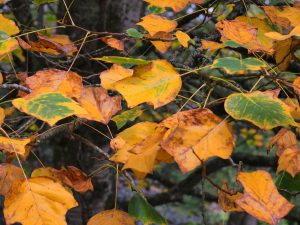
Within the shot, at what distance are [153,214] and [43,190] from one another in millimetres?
213

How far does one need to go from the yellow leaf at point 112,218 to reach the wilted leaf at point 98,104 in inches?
6.4

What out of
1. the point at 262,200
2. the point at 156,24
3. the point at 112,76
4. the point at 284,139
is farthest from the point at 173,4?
the point at 262,200

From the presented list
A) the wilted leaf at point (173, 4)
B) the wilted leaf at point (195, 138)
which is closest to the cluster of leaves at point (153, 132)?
the wilted leaf at point (195, 138)

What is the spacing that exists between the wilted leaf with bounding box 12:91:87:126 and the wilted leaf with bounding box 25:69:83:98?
0.07 m

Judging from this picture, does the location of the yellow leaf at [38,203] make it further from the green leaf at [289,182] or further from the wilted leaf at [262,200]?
the green leaf at [289,182]

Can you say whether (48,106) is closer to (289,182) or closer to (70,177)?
(70,177)

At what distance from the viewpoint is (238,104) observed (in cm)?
57

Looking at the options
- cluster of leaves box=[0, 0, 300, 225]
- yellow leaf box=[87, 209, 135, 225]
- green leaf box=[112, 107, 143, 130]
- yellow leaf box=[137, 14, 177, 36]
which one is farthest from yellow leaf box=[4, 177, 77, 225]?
yellow leaf box=[137, 14, 177, 36]

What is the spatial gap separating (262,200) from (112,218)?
0.28m

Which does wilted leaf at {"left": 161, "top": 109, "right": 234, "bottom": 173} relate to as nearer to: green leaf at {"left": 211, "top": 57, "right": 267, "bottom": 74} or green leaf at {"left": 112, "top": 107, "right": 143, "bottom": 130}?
green leaf at {"left": 211, "top": 57, "right": 267, "bottom": 74}

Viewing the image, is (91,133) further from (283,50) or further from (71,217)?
(283,50)

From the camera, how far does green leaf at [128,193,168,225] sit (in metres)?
0.74

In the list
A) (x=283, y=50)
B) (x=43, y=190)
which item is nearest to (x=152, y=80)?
(x=43, y=190)

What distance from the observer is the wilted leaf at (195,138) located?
55 centimetres
